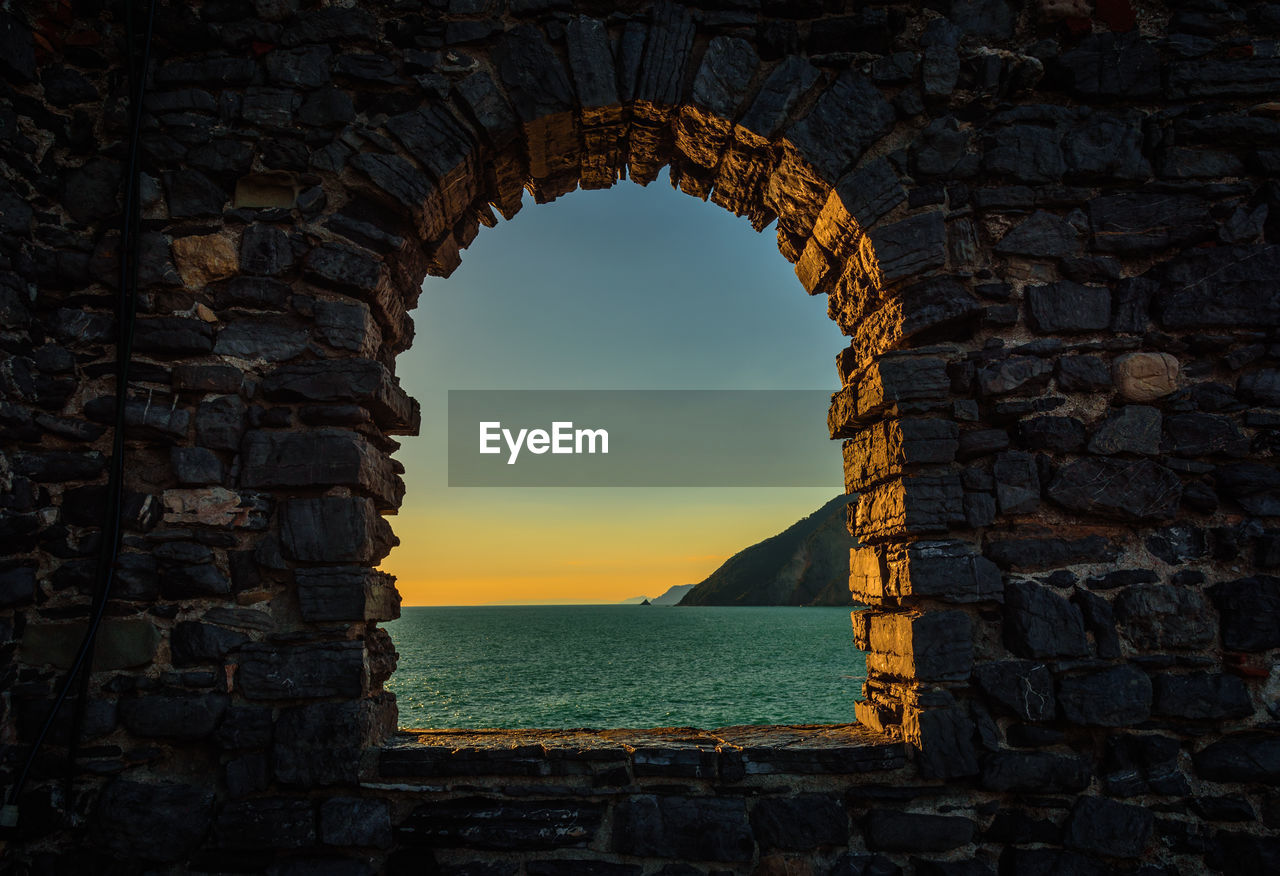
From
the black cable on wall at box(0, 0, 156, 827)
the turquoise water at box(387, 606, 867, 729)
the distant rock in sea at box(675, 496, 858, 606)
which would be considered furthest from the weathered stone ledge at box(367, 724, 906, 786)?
the distant rock in sea at box(675, 496, 858, 606)

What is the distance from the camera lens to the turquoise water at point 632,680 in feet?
93.2

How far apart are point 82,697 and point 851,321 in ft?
11.4

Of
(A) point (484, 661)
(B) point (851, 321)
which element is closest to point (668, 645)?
(A) point (484, 661)

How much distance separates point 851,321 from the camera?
3.22m

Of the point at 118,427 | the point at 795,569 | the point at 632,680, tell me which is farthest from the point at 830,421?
the point at 795,569

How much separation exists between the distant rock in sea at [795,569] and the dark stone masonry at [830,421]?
98253 mm

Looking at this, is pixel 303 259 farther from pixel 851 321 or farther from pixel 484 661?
pixel 484 661

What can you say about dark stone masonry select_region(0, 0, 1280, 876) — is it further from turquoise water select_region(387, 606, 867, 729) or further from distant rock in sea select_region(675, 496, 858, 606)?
distant rock in sea select_region(675, 496, 858, 606)

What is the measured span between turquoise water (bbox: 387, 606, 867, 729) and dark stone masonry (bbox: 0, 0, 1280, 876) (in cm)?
1029

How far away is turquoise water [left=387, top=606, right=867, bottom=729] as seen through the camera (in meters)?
28.4

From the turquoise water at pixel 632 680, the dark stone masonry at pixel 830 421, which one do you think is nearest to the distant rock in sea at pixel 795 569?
the turquoise water at pixel 632 680

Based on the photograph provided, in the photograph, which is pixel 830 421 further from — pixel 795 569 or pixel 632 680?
pixel 795 569

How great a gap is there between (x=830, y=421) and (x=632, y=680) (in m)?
40.6

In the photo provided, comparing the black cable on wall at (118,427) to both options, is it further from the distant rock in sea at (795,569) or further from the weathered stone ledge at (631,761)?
the distant rock in sea at (795,569)
